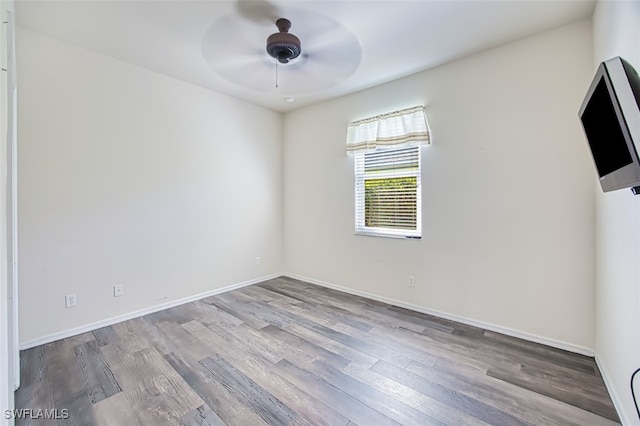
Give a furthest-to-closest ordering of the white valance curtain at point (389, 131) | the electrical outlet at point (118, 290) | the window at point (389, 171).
→ the window at point (389, 171) → the white valance curtain at point (389, 131) → the electrical outlet at point (118, 290)

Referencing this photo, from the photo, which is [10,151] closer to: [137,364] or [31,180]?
[31,180]

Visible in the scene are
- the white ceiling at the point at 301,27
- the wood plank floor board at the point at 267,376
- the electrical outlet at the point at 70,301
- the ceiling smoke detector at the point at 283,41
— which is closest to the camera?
the wood plank floor board at the point at 267,376

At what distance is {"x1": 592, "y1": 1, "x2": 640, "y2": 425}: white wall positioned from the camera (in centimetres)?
142

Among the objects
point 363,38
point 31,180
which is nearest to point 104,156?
point 31,180

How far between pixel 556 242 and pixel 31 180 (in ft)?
14.7

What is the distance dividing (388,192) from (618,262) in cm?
207

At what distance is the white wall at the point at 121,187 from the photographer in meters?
2.40

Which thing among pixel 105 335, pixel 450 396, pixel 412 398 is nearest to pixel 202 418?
Answer: pixel 412 398

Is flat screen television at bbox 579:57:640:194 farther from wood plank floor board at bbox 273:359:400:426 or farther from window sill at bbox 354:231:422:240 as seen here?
window sill at bbox 354:231:422:240

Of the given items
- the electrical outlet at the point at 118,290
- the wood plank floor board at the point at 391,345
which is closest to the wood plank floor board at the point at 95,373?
the electrical outlet at the point at 118,290

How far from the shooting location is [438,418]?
1591mm

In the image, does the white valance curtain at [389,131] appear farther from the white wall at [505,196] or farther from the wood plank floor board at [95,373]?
the wood plank floor board at [95,373]

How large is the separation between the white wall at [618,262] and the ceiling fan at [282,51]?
5.64 ft
